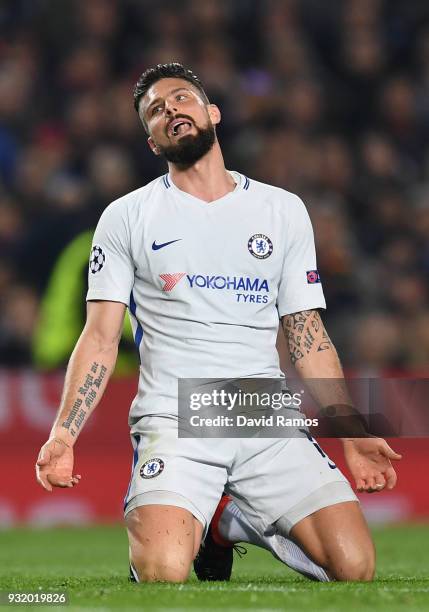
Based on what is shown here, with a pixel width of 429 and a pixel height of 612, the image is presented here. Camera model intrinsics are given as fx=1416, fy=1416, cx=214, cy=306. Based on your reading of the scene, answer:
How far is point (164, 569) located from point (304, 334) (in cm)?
106

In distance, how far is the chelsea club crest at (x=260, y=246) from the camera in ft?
17.0

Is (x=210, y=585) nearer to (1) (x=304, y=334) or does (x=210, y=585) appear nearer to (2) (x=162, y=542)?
(2) (x=162, y=542)

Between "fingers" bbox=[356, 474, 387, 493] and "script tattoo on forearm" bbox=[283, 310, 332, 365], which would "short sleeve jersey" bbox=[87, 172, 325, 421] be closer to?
"script tattoo on forearm" bbox=[283, 310, 332, 365]

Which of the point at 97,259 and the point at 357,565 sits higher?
the point at 97,259

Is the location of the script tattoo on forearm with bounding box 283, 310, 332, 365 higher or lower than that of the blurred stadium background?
lower

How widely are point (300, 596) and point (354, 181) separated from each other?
281 inches

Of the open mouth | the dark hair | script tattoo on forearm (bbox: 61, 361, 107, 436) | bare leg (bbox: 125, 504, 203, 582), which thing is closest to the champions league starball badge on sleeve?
script tattoo on forearm (bbox: 61, 361, 107, 436)

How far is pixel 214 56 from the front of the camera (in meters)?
11.3

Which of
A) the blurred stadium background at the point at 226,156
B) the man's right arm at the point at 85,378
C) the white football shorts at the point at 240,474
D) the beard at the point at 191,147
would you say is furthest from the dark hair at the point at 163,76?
the blurred stadium background at the point at 226,156

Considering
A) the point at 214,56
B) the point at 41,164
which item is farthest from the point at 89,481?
the point at 214,56

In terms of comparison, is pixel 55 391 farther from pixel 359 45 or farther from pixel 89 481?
pixel 359 45

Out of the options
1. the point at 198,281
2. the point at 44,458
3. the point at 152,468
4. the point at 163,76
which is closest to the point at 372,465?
the point at 152,468

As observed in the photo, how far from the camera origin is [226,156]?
10289 millimetres

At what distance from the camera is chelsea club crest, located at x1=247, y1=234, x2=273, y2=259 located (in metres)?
5.18
